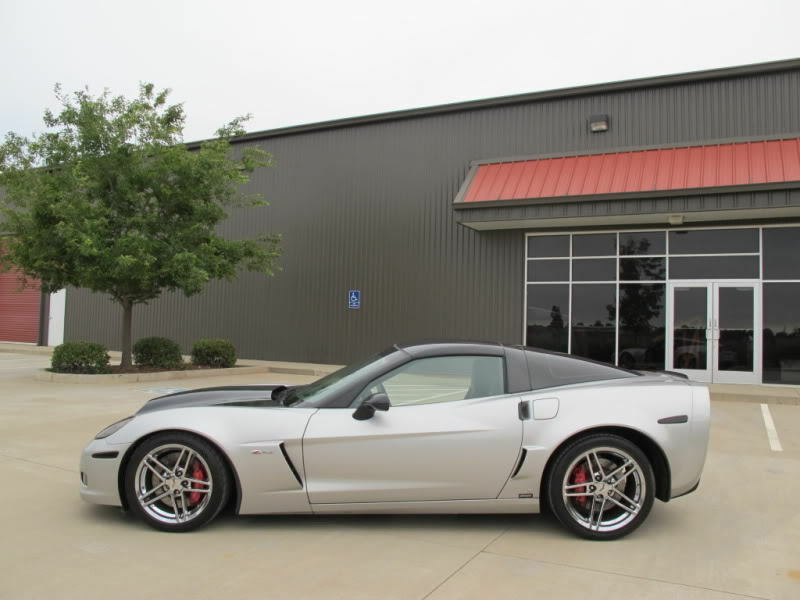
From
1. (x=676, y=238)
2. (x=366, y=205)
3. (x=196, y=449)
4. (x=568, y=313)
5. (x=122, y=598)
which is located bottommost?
(x=122, y=598)

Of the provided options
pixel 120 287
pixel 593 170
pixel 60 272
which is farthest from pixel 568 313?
pixel 60 272

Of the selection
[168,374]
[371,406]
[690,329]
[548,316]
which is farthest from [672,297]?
[371,406]

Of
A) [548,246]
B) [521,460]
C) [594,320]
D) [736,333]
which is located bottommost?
[521,460]

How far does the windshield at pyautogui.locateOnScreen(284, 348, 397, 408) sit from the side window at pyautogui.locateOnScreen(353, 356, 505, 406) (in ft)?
0.41

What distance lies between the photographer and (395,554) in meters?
3.65

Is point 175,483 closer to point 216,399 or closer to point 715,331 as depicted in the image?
point 216,399

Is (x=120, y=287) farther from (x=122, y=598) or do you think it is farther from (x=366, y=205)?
(x=122, y=598)

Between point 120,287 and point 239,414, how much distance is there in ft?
37.7

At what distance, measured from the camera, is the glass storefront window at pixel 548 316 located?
15.7m

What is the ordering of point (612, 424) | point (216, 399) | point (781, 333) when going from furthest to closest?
point (781, 333) → point (216, 399) → point (612, 424)

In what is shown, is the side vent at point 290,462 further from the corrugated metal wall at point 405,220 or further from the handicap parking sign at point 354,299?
the handicap parking sign at point 354,299

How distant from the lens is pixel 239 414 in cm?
407

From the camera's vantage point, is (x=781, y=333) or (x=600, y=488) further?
(x=781, y=333)

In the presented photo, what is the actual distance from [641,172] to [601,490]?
37.5 ft
